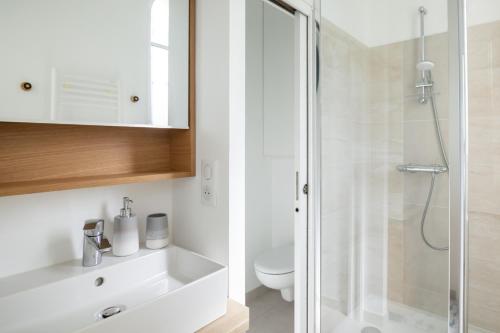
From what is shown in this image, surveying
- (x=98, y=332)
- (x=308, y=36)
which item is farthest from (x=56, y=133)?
(x=308, y=36)

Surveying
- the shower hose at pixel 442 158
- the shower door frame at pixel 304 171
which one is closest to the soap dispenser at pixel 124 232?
the shower door frame at pixel 304 171

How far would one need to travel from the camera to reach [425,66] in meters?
1.12

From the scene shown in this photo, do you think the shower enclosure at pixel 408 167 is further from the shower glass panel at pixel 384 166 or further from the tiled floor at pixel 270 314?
the tiled floor at pixel 270 314

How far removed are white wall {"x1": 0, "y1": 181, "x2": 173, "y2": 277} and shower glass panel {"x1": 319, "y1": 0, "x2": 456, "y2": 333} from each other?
995 mm

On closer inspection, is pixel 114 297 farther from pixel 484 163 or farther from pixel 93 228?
pixel 484 163

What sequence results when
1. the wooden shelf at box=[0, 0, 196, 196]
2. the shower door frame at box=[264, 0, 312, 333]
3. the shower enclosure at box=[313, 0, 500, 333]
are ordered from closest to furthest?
the wooden shelf at box=[0, 0, 196, 196] → the shower enclosure at box=[313, 0, 500, 333] → the shower door frame at box=[264, 0, 312, 333]

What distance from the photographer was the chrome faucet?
3.13 feet

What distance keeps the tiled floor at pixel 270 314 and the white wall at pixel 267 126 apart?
15 centimetres

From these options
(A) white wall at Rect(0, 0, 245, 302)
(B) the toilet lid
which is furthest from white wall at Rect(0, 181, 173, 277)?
(B) the toilet lid

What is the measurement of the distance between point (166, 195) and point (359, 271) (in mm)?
1012

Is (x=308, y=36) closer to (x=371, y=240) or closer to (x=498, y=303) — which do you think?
(x=371, y=240)

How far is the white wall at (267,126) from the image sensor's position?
2488 mm

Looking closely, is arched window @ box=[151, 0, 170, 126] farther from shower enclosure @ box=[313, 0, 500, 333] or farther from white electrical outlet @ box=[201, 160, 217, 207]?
shower enclosure @ box=[313, 0, 500, 333]

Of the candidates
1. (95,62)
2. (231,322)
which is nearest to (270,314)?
(231,322)
